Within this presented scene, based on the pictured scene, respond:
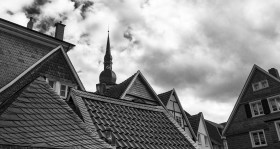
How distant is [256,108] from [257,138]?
10.6 feet

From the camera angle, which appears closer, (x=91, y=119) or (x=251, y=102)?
(x=91, y=119)

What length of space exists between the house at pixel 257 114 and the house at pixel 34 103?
66.1ft

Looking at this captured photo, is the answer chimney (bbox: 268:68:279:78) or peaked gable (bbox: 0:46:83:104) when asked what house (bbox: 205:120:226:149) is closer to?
chimney (bbox: 268:68:279:78)

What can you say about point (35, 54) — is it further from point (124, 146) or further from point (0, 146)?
point (0, 146)

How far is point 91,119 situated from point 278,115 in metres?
24.7

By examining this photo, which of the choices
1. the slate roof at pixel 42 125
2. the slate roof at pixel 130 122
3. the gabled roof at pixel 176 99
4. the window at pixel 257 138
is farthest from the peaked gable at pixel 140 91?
A: the slate roof at pixel 42 125

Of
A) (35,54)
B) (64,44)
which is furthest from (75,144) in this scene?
(64,44)

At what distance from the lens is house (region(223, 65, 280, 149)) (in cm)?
2952

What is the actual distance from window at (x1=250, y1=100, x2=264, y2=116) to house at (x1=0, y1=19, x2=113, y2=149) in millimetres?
20684

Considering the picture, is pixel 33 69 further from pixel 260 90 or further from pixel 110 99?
pixel 260 90

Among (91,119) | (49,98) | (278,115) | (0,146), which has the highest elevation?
(278,115)

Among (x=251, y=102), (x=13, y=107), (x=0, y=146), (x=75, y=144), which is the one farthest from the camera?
(x=251, y=102)

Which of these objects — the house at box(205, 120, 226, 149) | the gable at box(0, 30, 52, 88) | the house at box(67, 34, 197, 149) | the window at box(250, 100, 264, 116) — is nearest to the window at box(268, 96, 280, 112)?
the window at box(250, 100, 264, 116)

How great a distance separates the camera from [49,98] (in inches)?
428
